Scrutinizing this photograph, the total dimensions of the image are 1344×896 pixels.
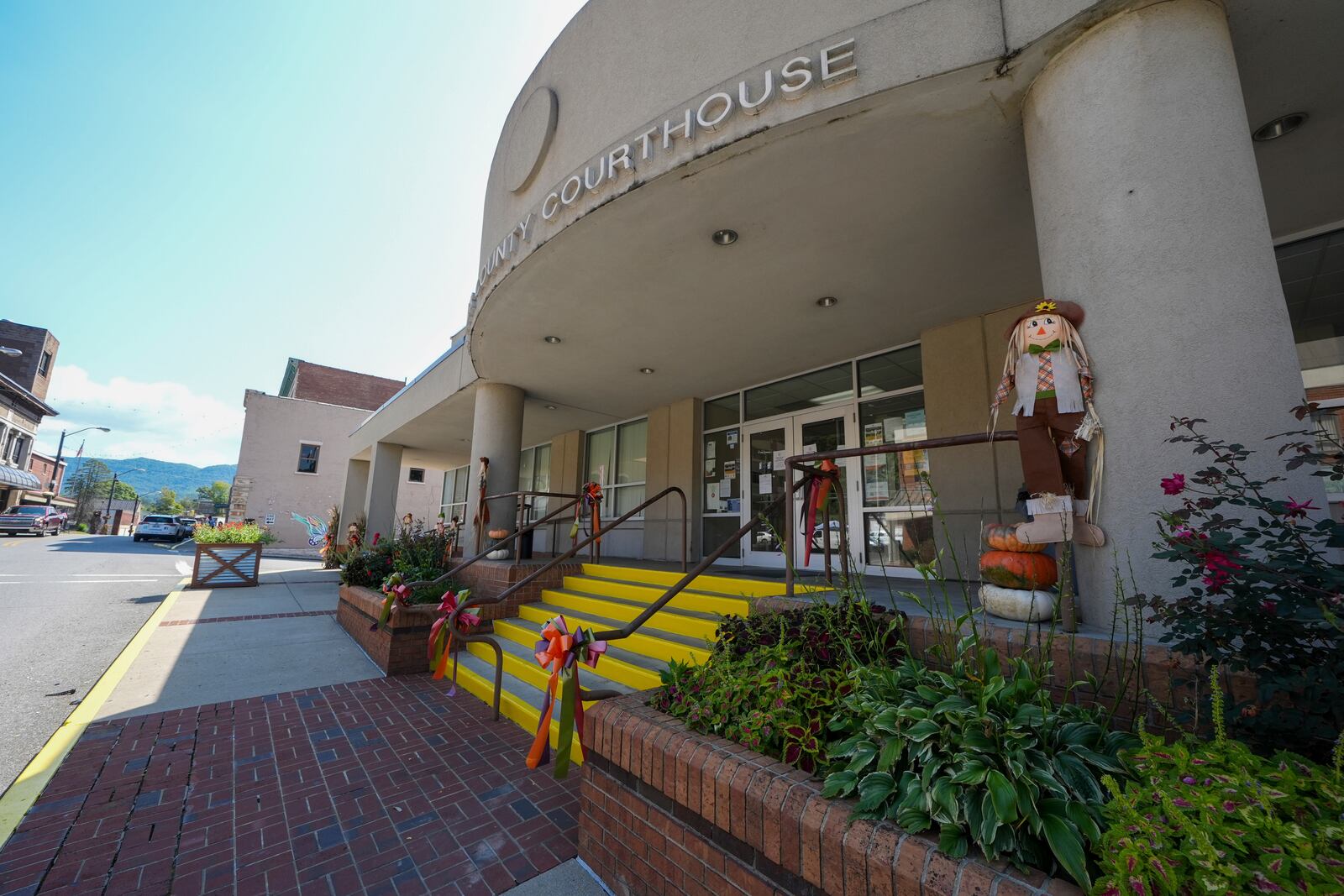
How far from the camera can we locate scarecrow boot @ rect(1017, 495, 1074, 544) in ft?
8.60

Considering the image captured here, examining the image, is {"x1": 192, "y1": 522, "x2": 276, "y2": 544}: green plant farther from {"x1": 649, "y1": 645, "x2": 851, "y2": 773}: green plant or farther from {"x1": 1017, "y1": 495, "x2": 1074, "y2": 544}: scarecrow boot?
{"x1": 1017, "y1": 495, "x2": 1074, "y2": 544}: scarecrow boot

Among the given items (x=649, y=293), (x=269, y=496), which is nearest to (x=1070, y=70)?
(x=649, y=293)

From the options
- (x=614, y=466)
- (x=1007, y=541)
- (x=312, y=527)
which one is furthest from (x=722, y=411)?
(x=312, y=527)

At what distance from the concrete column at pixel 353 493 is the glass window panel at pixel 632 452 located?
9584 mm

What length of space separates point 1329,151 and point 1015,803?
196 inches

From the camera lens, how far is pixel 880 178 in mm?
3840

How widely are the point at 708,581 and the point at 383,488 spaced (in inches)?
462

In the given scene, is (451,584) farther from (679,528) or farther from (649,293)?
(649,293)

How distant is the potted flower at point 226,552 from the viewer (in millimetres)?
11250

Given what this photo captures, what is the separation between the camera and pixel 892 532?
6.16 metres

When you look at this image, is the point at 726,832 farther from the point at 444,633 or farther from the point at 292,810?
the point at 444,633

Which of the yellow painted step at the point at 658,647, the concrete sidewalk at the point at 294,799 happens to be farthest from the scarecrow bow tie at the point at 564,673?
the yellow painted step at the point at 658,647

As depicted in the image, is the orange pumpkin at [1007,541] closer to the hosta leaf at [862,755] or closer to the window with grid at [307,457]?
the hosta leaf at [862,755]

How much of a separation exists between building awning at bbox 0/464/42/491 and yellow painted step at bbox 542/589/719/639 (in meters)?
48.2
